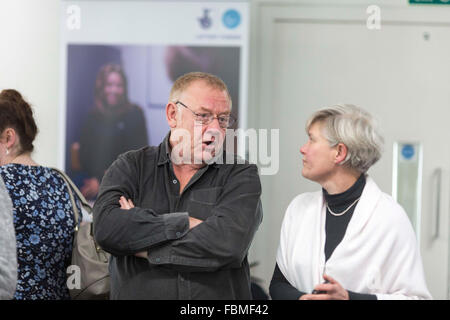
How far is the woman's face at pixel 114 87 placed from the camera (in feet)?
11.5

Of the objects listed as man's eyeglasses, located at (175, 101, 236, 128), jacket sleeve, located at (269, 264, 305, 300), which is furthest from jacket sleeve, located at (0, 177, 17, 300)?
jacket sleeve, located at (269, 264, 305, 300)

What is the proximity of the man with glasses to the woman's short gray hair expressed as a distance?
298 millimetres

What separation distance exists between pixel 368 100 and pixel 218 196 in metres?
2.44

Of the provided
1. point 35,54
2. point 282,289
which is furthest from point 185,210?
point 35,54

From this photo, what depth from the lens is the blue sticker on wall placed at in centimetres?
395

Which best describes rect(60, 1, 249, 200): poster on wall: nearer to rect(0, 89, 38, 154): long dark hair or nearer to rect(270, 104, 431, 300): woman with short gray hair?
rect(0, 89, 38, 154): long dark hair

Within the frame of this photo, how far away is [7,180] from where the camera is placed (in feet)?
6.10

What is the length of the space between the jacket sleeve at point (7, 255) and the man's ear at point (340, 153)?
107cm

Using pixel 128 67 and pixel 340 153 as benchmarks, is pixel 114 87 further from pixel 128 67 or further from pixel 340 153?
pixel 340 153

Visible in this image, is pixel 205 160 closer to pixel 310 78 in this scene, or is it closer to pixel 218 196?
pixel 218 196

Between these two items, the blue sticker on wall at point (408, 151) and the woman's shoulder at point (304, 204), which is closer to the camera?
the woman's shoulder at point (304, 204)

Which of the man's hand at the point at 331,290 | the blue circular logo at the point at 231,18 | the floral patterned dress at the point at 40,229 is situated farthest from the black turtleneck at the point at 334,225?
the blue circular logo at the point at 231,18

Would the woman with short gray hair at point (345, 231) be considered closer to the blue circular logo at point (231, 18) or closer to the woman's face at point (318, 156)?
Answer: the woman's face at point (318, 156)
